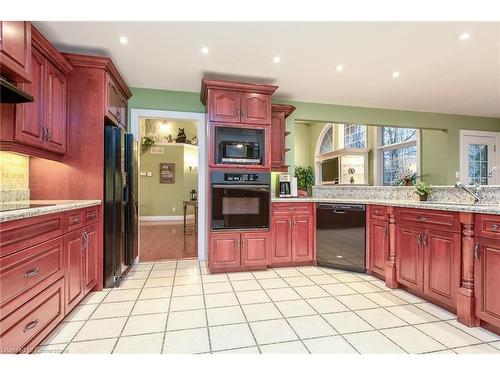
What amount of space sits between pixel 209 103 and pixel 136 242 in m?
2.06

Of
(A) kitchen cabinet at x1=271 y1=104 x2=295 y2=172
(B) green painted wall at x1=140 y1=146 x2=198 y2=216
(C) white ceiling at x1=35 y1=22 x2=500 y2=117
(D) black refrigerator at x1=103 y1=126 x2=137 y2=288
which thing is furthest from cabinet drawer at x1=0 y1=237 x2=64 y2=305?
(B) green painted wall at x1=140 y1=146 x2=198 y2=216

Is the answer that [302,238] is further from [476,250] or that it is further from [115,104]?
[115,104]

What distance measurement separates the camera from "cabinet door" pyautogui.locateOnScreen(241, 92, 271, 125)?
3.16 m

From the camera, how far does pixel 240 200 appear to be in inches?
124

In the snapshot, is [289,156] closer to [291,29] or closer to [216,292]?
[291,29]

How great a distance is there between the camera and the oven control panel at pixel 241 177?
3.10 metres

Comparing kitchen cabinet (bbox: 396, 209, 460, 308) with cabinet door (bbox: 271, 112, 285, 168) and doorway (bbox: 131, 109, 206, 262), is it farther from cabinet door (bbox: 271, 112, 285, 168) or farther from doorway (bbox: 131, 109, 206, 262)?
doorway (bbox: 131, 109, 206, 262)

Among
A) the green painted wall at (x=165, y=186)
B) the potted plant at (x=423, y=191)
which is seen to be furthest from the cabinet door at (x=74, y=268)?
the green painted wall at (x=165, y=186)

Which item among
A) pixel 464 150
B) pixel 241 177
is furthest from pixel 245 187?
pixel 464 150

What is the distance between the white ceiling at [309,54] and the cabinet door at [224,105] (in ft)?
0.89

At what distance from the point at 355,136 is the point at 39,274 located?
25.1ft

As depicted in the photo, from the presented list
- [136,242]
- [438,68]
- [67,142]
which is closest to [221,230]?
[136,242]

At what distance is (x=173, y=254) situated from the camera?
392 centimetres
